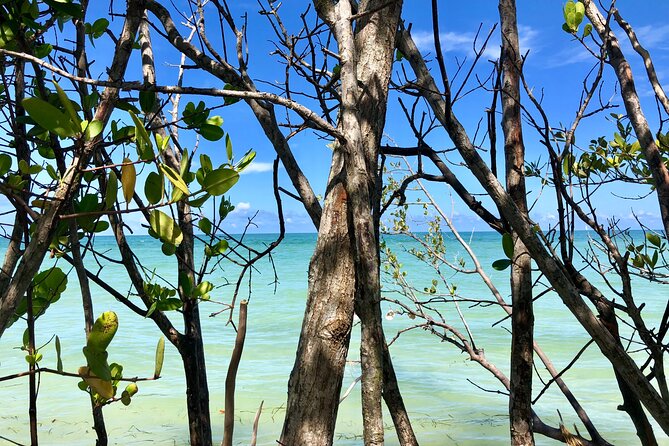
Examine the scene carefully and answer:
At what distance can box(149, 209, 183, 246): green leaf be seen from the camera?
971mm

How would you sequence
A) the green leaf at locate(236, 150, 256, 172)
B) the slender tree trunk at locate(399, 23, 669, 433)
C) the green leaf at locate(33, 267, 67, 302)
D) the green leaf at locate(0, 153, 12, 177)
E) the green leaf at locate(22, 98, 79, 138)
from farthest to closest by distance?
the slender tree trunk at locate(399, 23, 669, 433)
the green leaf at locate(33, 267, 67, 302)
the green leaf at locate(0, 153, 12, 177)
the green leaf at locate(236, 150, 256, 172)
the green leaf at locate(22, 98, 79, 138)

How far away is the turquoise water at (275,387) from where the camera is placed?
17.7ft

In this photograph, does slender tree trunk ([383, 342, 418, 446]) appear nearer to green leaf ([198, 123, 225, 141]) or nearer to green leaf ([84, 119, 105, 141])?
green leaf ([198, 123, 225, 141])

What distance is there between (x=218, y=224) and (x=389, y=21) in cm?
101

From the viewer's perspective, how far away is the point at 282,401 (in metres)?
6.64

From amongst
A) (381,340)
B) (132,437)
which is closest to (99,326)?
(381,340)

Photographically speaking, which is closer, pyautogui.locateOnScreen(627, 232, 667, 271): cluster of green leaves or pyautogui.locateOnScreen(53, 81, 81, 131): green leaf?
pyautogui.locateOnScreen(53, 81, 81, 131): green leaf

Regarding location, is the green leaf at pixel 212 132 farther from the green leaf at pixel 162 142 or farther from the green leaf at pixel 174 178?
the green leaf at pixel 174 178

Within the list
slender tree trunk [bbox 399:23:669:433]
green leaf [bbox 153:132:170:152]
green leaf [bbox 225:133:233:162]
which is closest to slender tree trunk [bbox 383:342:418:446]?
slender tree trunk [bbox 399:23:669:433]

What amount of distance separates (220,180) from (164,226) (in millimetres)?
132

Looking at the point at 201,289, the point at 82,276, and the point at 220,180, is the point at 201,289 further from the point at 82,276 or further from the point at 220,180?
the point at 220,180

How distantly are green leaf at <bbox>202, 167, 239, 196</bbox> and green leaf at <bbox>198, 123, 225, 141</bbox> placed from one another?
1.54 feet

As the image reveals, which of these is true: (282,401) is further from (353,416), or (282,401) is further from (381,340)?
(381,340)

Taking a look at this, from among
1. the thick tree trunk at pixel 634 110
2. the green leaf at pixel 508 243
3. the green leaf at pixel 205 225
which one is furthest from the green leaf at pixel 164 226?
the thick tree trunk at pixel 634 110
